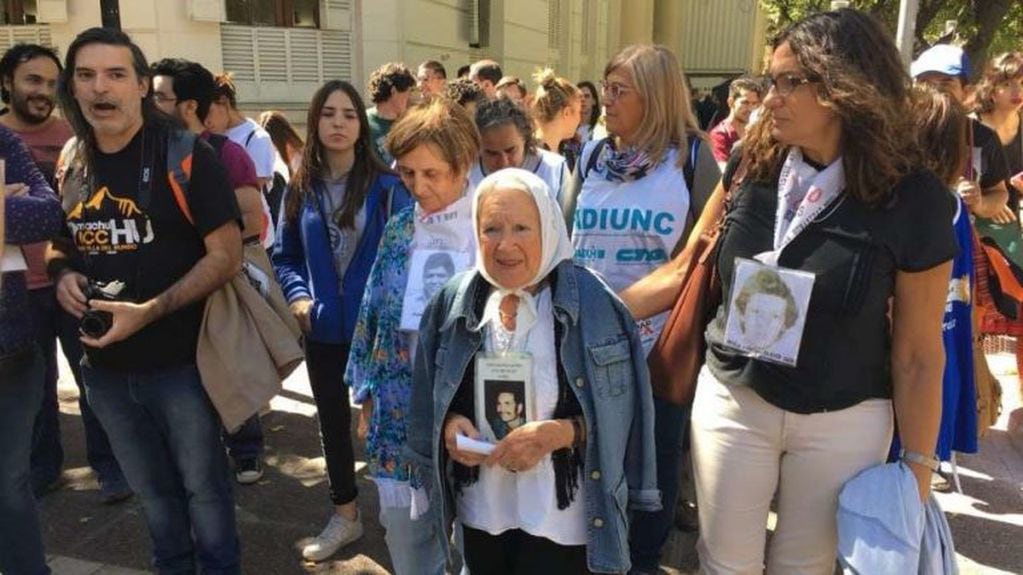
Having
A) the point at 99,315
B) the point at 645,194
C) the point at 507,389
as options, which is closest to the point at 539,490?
the point at 507,389

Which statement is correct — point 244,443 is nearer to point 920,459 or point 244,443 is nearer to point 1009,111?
point 920,459

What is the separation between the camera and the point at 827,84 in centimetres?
180

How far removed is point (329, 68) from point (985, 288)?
1114 cm

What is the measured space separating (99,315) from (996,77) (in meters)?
4.91

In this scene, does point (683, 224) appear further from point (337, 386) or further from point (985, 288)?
point (985, 288)

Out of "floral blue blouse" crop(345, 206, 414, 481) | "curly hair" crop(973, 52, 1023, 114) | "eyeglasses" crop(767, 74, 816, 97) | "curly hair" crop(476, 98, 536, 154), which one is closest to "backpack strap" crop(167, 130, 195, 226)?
"floral blue blouse" crop(345, 206, 414, 481)

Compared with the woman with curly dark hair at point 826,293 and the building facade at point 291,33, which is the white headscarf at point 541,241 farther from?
the building facade at point 291,33

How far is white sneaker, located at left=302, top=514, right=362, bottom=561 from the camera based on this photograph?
10.7 ft

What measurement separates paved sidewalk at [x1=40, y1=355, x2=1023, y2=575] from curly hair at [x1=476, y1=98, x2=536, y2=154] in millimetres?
1895

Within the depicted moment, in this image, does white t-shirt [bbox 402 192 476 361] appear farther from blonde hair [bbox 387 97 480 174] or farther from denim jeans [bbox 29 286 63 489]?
denim jeans [bbox 29 286 63 489]

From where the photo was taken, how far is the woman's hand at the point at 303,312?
9.84ft

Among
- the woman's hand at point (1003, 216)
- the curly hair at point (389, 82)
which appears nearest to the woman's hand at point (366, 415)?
the woman's hand at point (1003, 216)

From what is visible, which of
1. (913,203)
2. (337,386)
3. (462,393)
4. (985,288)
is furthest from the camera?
(985,288)

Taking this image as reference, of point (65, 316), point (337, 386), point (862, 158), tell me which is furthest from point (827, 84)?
point (65, 316)
